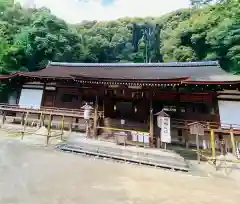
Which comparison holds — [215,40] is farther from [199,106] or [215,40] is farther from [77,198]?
[77,198]

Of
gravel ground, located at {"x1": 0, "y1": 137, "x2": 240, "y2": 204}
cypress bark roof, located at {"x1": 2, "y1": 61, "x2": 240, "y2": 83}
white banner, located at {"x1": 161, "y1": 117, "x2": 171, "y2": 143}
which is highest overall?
cypress bark roof, located at {"x1": 2, "y1": 61, "x2": 240, "y2": 83}

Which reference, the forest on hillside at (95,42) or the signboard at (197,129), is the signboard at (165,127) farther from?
the forest on hillside at (95,42)

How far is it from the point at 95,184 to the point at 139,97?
23.8ft

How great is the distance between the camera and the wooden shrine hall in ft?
32.6

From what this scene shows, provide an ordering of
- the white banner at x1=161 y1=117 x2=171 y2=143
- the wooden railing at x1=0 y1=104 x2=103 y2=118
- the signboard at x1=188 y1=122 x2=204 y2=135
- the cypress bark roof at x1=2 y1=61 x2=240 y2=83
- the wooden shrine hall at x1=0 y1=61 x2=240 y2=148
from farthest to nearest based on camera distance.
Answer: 1. the cypress bark roof at x1=2 y1=61 x2=240 y2=83
2. the wooden railing at x1=0 y1=104 x2=103 y2=118
3. the wooden shrine hall at x1=0 y1=61 x2=240 y2=148
4. the white banner at x1=161 y1=117 x2=171 y2=143
5. the signboard at x1=188 y1=122 x2=204 y2=135

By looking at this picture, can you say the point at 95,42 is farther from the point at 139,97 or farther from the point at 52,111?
the point at 139,97

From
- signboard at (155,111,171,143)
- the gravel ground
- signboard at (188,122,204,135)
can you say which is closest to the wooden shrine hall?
signboard at (155,111,171,143)

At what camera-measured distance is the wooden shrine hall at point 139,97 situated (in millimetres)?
9934

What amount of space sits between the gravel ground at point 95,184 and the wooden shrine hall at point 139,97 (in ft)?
10.8

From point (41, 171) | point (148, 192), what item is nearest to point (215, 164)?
point (148, 192)

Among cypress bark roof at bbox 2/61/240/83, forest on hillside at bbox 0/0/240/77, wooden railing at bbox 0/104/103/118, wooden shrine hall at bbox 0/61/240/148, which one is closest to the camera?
wooden shrine hall at bbox 0/61/240/148

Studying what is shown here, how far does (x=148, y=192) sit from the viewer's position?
5.01 m

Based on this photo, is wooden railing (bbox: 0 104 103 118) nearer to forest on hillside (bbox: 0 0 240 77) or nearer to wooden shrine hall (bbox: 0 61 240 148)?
wooden shrine hall (bbox: 0 61 240 148)

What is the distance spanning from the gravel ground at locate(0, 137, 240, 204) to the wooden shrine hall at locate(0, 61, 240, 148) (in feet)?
10.8
